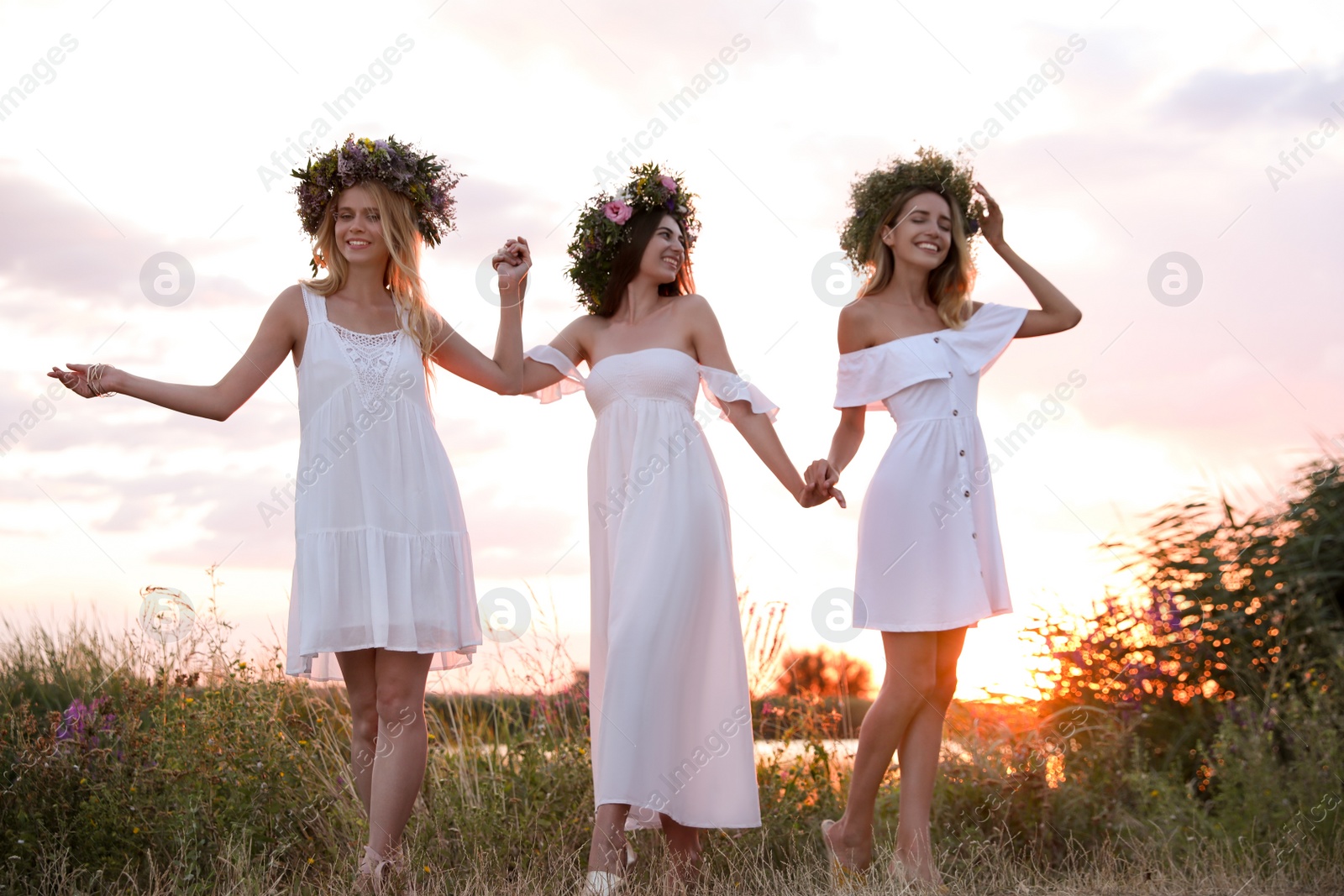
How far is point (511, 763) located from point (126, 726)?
60.8 inches

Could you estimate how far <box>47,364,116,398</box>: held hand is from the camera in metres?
3.62

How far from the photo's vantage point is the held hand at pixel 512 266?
396cm

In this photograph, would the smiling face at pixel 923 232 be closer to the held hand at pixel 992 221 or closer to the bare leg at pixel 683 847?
the held hand at pixel 992 221

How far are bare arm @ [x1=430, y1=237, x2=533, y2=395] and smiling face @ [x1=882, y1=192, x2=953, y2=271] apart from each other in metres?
1.39

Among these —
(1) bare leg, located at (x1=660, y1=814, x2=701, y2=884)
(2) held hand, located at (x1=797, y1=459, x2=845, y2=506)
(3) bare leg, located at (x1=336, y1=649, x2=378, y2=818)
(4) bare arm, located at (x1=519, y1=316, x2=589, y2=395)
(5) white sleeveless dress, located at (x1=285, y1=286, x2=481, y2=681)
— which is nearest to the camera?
(5) white sleeveless dress, located at (x1=285, y1=286, x2=481, y2=681)

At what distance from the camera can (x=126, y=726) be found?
455 centimetres

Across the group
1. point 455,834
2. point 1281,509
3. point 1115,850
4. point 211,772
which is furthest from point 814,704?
point 1281,509

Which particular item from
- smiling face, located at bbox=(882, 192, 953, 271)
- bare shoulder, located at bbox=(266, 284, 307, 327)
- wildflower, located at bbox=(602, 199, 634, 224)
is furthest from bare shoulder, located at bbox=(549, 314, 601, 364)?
smiling face, located at bbox=(882, 192, 953, 271)

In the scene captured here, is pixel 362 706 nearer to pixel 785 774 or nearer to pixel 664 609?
pixel 664 609

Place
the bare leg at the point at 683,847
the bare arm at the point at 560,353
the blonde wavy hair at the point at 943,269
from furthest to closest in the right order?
the blonde wavy hair at the point at 943,269 → the bare arm at the point at 560,353 → the bare leg at the point at 683,847

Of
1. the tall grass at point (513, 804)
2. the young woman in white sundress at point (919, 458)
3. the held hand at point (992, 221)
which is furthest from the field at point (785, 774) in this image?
the held hand at point (992, 221)

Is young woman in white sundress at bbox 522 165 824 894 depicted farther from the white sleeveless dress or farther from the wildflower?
the white sleeveless dress

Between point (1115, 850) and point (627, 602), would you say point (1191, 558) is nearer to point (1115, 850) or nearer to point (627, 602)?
point (1115, 850)

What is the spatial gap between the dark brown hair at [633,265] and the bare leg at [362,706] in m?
1.52
